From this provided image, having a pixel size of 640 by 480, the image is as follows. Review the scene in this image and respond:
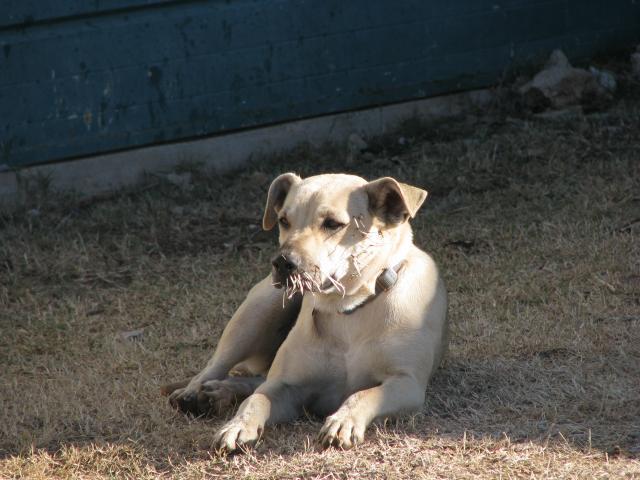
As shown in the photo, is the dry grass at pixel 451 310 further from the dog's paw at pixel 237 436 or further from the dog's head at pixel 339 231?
the dog's head at pixel 339 231

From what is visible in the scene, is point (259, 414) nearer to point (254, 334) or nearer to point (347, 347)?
point (347, 347)

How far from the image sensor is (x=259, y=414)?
437 centimetres

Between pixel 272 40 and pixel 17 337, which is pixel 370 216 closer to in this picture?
pixel 17 337

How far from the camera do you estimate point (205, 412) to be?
481 cm

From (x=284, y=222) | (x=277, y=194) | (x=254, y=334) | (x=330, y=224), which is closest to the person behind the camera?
(x=330, y=224)

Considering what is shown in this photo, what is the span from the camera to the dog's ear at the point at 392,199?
4.53m

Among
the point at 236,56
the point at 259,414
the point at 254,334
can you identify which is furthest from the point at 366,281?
the point at 236,56

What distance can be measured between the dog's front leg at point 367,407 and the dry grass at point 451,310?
0.21 ft

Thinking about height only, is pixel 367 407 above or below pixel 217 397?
above

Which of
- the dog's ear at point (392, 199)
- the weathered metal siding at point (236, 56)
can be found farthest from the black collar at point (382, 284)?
the weathered metal siding at point (236, 56)

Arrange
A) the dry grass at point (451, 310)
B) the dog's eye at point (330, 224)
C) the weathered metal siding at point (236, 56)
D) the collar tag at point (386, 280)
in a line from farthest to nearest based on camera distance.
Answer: the weathered metal siding at point (236, 56) < the collar tag at point (386, 280) < the dog's eye at point (330, 224) < the dry grass at point (451, 310)

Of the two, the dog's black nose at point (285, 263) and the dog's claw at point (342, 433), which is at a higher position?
the dog's black nose at point (285, 263)

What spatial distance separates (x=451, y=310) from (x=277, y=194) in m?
1.59

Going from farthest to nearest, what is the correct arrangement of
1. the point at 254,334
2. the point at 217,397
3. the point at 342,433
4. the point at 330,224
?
1. the point at 254,334
2. the point at 217,397
3. the point at 330,224
4. the point at 342,433
